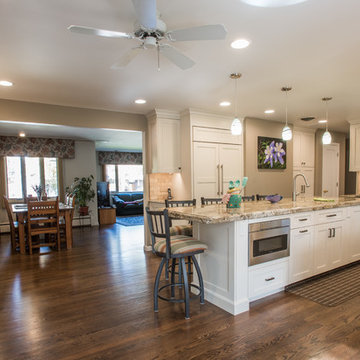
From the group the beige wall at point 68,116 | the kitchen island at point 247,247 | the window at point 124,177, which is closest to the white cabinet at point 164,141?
the beige wall at point 68,116

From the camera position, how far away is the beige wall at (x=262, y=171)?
5.23m

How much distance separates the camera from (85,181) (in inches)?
303

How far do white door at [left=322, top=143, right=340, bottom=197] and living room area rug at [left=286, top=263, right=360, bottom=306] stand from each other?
361cm

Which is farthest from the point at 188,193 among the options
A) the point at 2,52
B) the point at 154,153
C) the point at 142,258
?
the point at 2,52

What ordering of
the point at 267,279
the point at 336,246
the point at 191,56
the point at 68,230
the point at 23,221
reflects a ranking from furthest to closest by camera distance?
the point at 68,230 < the point at 23,221 < the point at 336,246 < the point at 267,279 < the point at 191,56

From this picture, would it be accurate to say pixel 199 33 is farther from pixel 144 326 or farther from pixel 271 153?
pixel 271 153

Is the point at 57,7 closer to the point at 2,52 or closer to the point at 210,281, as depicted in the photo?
the point at 2,52

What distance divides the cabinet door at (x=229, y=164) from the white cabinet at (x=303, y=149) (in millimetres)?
1702

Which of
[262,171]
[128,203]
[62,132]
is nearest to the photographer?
[262,171]

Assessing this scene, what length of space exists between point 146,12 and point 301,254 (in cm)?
277

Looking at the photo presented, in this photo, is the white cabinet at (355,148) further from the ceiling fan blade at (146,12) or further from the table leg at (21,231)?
the table leg at (21,231)

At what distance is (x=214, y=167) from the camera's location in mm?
4781

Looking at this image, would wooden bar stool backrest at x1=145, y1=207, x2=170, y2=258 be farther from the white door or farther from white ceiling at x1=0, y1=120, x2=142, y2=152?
the white door

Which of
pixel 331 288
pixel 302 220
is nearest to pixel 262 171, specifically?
pixel 302 220
